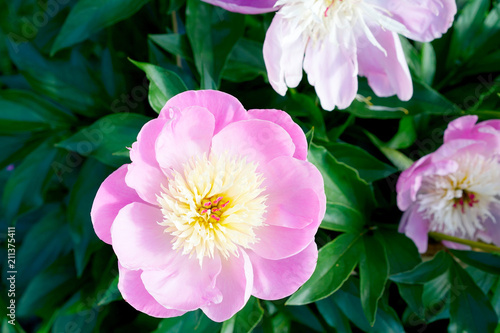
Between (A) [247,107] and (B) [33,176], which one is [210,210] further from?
(B) [33,176]

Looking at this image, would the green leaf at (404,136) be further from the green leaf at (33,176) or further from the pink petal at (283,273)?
the green leaf at (33,176)

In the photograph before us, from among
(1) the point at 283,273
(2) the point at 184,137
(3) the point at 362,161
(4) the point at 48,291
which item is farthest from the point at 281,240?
(4) the point at 48,291

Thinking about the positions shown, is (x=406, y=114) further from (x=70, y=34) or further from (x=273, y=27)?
(x=70, y=34)

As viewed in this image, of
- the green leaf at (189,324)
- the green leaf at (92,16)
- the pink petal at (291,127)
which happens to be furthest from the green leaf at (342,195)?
the green leaf at (92,16)

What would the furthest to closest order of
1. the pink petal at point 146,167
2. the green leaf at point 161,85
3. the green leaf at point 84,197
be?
the green leaf at point 84,197, the green leaf at point 161,85, the pink petal at point 146,167

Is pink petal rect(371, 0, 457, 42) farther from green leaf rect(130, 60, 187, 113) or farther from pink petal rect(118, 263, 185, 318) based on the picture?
pink petal rect(118, 263, 185, 318)

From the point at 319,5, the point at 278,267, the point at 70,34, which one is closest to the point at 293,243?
the point at 278,267
